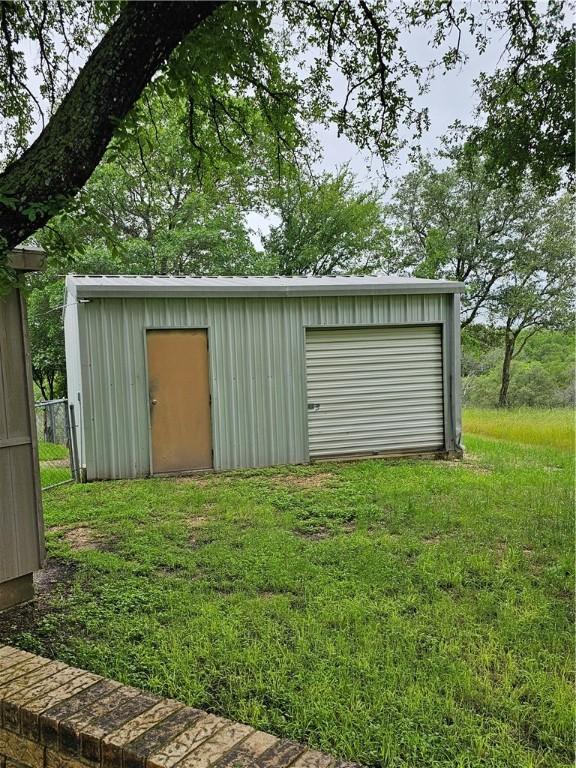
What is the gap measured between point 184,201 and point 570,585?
1534cm

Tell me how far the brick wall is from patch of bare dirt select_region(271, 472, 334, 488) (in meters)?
4.22

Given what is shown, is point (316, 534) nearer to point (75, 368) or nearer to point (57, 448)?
point (75, 368)

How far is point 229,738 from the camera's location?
1.61 m

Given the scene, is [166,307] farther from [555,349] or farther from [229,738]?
[555,349]

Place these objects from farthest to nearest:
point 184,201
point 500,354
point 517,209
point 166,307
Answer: point 500,354 < point 517,209 < point 184,201 < point 166,307

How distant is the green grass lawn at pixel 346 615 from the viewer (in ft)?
6.38

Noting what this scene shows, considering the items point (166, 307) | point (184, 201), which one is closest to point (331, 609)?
point (166, 307)

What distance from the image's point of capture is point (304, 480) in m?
6.39

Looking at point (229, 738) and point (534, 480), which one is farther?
point (534, 480)

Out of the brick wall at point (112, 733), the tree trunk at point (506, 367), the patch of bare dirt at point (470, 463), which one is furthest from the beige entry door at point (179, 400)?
the tree trunk at point (506, 367)

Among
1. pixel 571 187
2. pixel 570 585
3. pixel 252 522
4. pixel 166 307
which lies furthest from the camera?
pixel 166 307

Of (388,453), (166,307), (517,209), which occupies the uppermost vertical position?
(517,209)

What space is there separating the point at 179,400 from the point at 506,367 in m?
16.6

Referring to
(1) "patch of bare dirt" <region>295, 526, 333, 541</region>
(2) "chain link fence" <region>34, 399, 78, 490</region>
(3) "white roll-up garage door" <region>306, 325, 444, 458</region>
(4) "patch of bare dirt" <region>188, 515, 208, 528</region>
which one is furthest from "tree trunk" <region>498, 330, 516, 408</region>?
(4) "patch of bare dirt" <region>188, 515, 208, 528</region>
